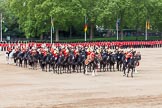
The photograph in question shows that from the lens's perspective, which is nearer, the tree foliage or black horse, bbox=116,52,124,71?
black horse, bbox=116,52,124,71

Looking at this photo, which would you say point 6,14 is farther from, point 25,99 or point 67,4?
point 25,99

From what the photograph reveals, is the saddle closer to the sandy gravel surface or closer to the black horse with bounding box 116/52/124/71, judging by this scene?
the sandy gravel surface

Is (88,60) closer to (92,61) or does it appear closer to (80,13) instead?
(92,61)

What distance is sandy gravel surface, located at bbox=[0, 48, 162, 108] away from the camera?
81.6ft

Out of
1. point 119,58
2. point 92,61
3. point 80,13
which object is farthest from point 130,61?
point 80,13

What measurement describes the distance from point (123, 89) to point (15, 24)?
85778 mm

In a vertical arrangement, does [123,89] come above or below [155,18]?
below

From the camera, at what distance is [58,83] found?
1330 inches

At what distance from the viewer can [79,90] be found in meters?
30.1

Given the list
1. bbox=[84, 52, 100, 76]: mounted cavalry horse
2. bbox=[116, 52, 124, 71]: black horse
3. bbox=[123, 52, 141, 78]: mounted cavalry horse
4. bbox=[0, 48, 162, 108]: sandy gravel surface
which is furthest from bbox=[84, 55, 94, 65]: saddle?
bbox=[116, 52, 124, 71]: black horse

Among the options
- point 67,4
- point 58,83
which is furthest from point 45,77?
point 67,4

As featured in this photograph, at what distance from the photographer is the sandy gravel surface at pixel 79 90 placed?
24.9m

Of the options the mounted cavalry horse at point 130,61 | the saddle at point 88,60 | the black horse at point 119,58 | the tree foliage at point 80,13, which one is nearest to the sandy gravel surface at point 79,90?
the mounted cavalry horse at point 130,61

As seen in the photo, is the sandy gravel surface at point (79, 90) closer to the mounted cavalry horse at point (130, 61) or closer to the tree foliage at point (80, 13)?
the mounted cavalry horse at point (130, 61)
